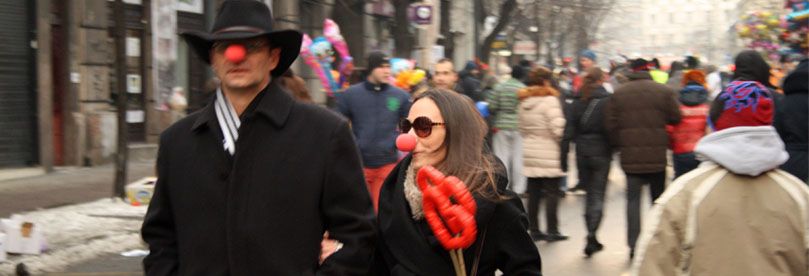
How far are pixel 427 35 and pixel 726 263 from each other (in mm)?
37948

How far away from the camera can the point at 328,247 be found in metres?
3.32

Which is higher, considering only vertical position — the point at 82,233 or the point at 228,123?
the point at 228,123

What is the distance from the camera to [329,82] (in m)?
15.3

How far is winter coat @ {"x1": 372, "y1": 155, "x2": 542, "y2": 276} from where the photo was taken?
3.86m

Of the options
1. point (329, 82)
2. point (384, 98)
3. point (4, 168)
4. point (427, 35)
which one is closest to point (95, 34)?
point (4, 168)

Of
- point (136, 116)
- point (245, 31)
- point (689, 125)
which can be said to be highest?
point (245, 31)

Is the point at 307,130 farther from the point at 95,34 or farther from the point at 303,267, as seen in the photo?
the point at 95,34

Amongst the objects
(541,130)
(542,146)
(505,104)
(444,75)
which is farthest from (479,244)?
(505,104)

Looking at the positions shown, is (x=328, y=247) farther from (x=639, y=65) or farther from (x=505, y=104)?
(x=505, y=104)

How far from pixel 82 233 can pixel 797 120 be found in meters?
6.61

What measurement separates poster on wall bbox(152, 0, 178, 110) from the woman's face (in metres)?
16.1

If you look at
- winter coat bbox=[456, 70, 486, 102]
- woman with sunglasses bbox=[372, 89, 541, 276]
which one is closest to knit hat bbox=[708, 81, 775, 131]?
woman with sunglasses bbox=[372, 89, 541, 276]

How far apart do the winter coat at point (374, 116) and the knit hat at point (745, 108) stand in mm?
5696

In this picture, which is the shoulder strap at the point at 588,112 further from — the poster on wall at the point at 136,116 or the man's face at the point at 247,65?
the poster on wall at the point at 136,116
